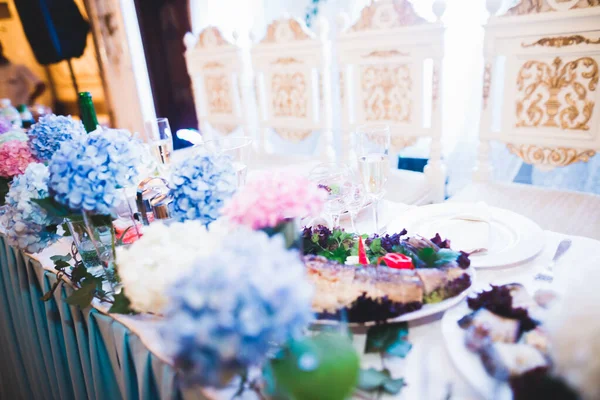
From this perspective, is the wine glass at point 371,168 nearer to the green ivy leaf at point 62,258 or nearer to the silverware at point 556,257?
the silverware at point 556,257

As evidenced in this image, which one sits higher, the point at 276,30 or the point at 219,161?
the point at 276,30

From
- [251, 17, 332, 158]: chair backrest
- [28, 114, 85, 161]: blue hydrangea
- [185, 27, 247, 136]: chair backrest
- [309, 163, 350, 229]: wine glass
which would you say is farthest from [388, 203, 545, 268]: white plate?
[185, 27, 247, 136]: chair backrest

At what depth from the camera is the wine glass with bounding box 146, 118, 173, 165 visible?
4.36 ft

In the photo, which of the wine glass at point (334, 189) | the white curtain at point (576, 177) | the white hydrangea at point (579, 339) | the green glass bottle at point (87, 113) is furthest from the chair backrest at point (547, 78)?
the green glass bottle at point (87, 113)

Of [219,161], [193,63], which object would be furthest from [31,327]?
[193,63]

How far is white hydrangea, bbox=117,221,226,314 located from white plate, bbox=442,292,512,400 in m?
0.36

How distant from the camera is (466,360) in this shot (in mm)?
525

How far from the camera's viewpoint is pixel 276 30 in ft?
7.02

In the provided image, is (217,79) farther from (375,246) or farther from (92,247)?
(375,246)

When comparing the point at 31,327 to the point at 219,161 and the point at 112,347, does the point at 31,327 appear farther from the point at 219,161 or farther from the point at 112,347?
the point at 219,161

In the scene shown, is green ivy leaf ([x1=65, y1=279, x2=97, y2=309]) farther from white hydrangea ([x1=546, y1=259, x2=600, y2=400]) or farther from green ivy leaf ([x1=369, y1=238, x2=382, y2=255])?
white hydrangea ([x1=546, y1=259, x2=600, y2=400])

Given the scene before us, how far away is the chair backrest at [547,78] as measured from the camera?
136cm

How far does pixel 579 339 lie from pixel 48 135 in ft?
4.33

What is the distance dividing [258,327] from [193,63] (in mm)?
2488
